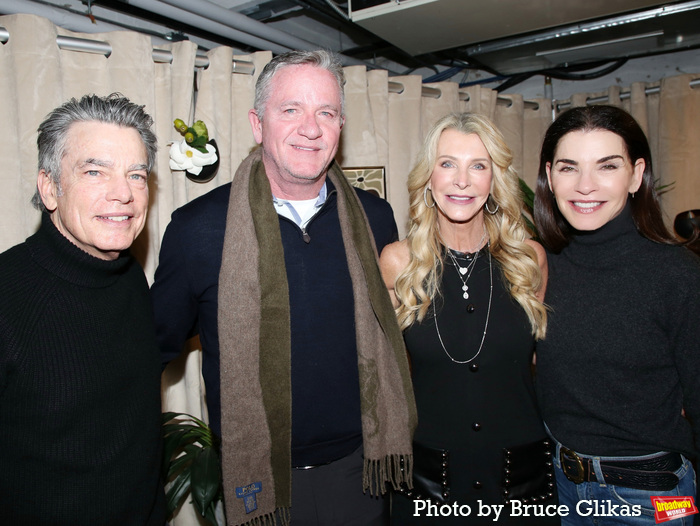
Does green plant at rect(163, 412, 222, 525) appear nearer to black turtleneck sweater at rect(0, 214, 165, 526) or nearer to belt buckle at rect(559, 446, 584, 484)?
black turtleneck sweater at rect(0, 214, 165, 526)

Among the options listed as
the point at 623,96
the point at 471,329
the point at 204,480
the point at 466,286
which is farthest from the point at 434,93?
the point at 204,480

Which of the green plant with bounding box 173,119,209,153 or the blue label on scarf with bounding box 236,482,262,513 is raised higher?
the green plant with bounding box 173,119,209,153

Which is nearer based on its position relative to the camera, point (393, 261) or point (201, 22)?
point (393, 261)

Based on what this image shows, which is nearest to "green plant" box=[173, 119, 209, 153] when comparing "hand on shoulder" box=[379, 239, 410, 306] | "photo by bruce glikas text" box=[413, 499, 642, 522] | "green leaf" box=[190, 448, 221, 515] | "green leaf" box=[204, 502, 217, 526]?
"hand on shoulder" box=[379, 239, 410, 306]

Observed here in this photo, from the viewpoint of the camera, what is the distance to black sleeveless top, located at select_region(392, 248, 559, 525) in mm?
1551

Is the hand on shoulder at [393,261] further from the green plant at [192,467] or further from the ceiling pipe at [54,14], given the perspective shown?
the ceiling pipe at [54,14]

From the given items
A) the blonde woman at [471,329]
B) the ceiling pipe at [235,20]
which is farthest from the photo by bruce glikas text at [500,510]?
the ceiling pipe at [235,20]

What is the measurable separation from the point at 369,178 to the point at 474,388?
5.27 feet

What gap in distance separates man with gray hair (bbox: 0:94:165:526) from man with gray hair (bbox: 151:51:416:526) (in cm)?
26

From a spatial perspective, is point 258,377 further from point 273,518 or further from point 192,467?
point 192,467

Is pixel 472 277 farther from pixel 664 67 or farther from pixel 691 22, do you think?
pixel 664 67

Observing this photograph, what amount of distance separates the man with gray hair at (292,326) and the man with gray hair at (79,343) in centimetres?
26

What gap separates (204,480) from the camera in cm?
200

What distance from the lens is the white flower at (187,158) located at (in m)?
2.18
